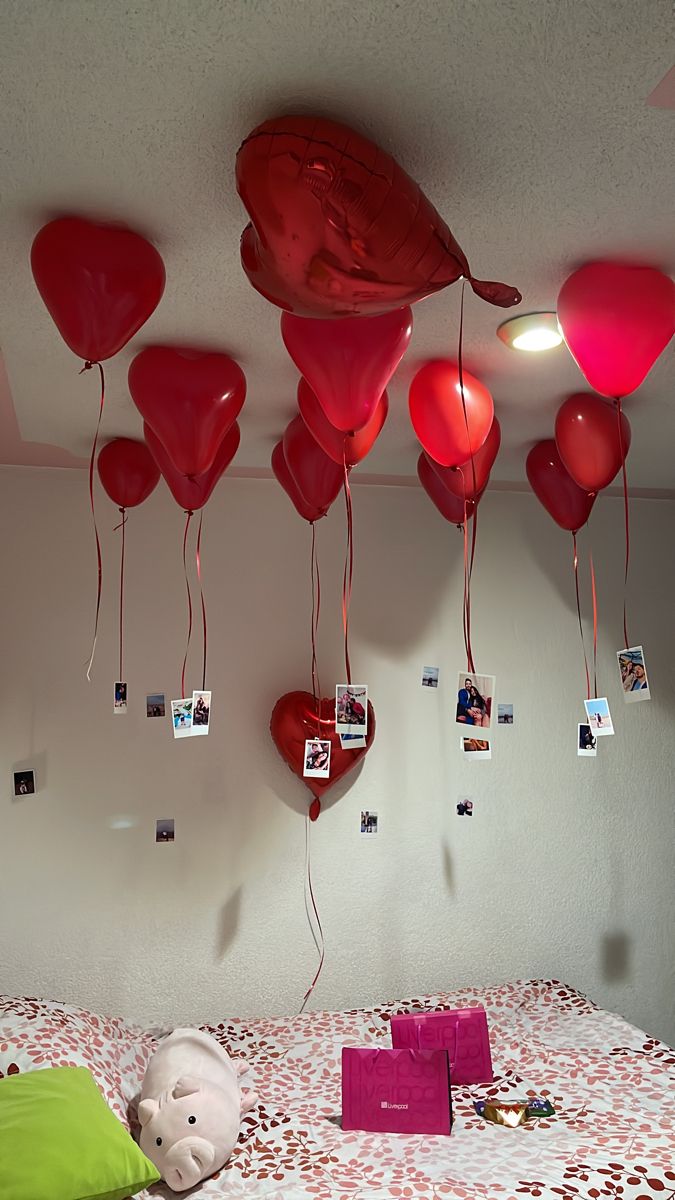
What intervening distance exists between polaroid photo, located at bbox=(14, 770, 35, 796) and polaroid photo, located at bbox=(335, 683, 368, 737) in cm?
113

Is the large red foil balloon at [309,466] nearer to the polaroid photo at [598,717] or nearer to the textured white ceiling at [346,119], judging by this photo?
the textured white ceiling at [346,119]

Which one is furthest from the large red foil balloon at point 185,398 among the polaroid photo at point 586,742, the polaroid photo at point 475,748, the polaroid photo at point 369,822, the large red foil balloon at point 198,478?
the polaroid photo at point 369,822

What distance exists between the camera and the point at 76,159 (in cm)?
131

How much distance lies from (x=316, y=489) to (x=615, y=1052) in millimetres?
1739

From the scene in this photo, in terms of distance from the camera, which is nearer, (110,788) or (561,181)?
(561,181)

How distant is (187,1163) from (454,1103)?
732 mm

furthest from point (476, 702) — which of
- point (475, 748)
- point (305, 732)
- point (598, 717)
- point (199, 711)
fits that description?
point (305, 732)

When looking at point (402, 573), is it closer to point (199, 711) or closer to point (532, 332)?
point (199, 711)

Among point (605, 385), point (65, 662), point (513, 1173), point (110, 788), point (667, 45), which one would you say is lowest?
point (513, 1173)

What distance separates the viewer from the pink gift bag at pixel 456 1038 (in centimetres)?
233

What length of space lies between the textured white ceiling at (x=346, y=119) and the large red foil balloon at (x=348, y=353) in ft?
0.59

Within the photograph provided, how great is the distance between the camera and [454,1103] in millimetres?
2225

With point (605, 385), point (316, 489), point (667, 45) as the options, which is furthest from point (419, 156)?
point (316, 489)

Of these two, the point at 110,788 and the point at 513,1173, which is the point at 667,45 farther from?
the point at 110,788
